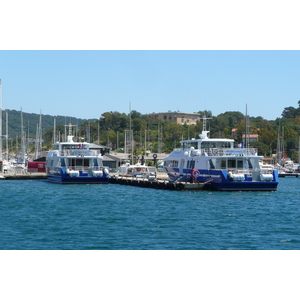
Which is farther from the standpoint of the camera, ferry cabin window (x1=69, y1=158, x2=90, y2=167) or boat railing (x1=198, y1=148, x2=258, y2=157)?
ferry cabin window (x1=69, y1=158, x2=90, y2=167)

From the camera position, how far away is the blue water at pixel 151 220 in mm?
26484

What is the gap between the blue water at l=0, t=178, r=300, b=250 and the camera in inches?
1043

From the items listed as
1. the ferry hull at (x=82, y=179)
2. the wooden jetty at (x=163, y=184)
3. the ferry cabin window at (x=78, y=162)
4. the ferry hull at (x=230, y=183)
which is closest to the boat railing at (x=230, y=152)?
the ferry hull at (x=230, y=183)

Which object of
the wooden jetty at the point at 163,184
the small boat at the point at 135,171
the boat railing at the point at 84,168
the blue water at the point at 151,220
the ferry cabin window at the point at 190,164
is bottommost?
the blue water at the point at 151,220

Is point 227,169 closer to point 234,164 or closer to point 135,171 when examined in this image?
point 234,164

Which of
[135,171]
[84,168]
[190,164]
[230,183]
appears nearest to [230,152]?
[230,183]

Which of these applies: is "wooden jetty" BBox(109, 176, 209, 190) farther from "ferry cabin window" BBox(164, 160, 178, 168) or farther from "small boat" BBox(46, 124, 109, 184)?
"small boat" BBox(46, 124, 109, 184)

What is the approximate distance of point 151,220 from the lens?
33844mm

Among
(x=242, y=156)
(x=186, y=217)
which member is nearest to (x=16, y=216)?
(x=186, y=217)

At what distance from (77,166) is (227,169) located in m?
18.7

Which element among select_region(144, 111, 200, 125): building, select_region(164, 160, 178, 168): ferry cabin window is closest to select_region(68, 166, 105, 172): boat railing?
select_region(164, 160, 178, 168): ferry cabin window

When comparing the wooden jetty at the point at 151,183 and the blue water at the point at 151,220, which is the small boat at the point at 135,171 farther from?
the blue water at the point at 151,220

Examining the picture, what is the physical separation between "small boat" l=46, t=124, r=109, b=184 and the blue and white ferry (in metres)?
9.77

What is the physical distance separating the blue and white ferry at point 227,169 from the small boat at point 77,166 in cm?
977
